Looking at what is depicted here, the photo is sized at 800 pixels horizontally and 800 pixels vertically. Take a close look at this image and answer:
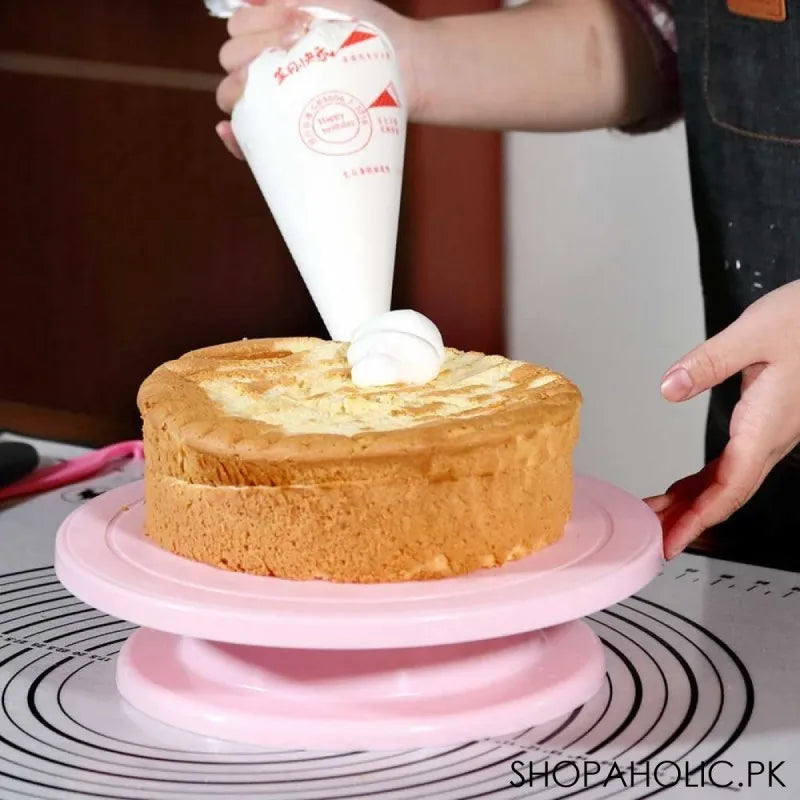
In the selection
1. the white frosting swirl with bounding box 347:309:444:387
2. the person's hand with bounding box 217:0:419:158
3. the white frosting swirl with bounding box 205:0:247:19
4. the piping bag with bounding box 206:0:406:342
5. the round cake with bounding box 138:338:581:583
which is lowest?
the round cake with bounding box 138:338:581:583

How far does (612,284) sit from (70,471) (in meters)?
1.29

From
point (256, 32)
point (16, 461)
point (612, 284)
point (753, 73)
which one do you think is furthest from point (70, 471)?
point (612, 284)

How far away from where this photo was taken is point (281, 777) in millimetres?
783

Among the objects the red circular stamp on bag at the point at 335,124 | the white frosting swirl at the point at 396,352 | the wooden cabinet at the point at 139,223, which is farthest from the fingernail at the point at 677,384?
the wooden cabinet at the point at 139,223

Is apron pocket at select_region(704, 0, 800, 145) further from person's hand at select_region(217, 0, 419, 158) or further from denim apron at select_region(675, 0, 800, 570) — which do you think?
person's hand at select_region(217, 0, 419, 158)

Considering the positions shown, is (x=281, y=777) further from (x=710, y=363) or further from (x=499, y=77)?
(x=499, y=77)

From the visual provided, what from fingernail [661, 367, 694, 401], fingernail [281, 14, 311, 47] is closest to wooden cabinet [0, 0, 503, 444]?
fingernail [281, 14, 311, 47]

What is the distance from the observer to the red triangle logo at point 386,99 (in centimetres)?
101

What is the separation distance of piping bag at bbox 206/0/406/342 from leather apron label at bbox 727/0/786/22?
393 mm

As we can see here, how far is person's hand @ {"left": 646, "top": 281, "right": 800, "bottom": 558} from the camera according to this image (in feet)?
3.10

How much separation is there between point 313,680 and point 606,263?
163 cm

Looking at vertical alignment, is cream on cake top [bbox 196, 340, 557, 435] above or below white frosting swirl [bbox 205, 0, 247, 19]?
below

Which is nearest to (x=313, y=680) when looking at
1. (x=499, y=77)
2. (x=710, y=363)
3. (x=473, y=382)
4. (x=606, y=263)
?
(x=473, y=382)

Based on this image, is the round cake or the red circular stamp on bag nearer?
the round cake
